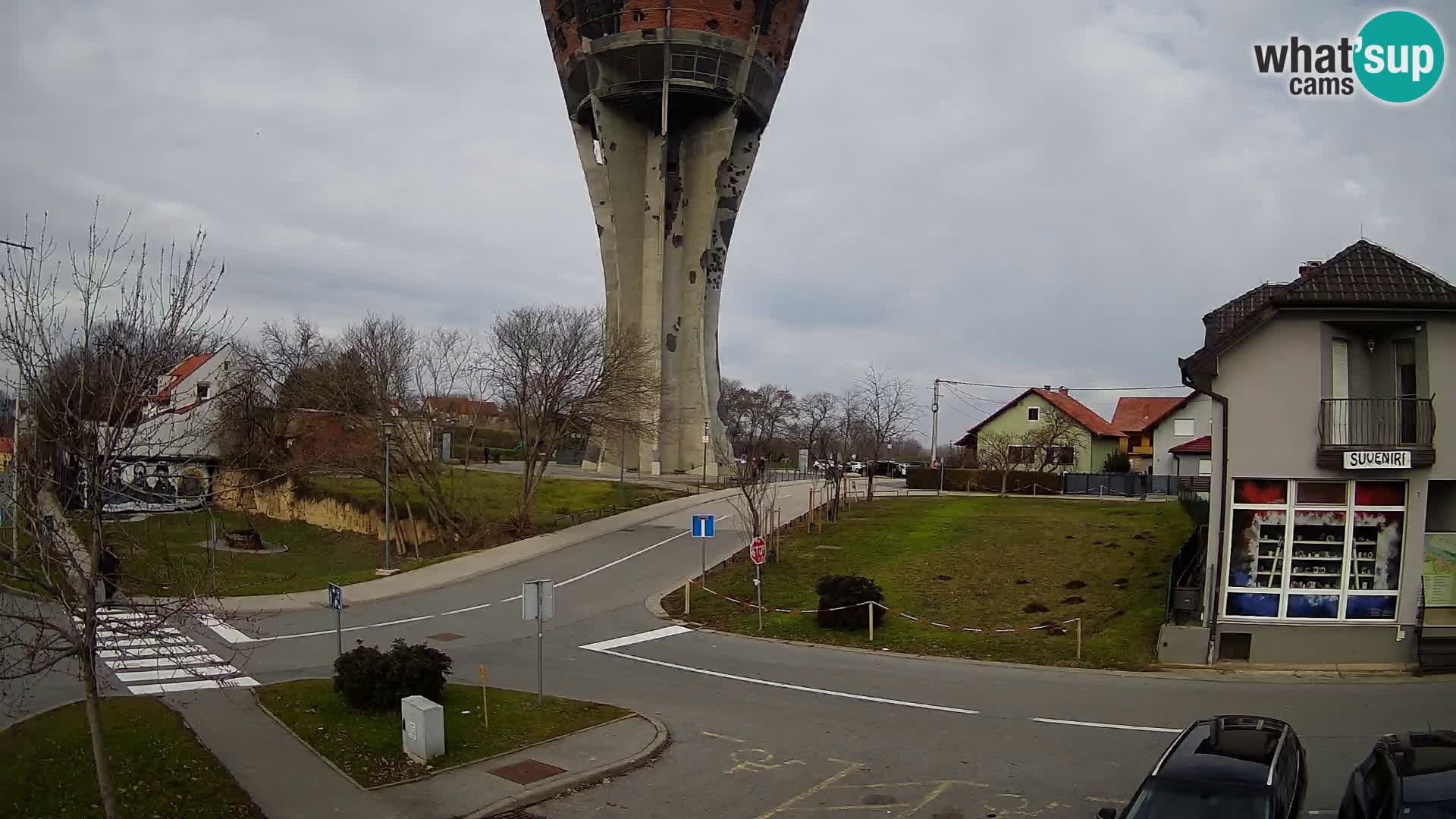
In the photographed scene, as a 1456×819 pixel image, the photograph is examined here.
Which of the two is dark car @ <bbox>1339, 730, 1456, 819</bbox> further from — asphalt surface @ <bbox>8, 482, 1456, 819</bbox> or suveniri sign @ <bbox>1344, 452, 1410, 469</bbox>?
suveniri sign @ <bbox>1344, 452, 1410, 469</bbox>

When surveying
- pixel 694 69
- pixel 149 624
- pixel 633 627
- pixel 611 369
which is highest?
pixel 694 69

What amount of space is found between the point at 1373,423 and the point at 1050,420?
2127 inches

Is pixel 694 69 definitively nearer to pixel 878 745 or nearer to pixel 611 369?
pixel 611 369

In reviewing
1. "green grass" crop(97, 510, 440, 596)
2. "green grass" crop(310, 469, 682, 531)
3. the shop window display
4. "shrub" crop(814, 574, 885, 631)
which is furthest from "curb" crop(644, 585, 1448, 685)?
"green grass" crop(310, 469, 682, 531)

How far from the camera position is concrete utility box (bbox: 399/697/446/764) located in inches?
475

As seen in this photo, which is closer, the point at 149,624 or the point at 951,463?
the point at 149,624

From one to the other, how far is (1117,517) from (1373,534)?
66.6ft

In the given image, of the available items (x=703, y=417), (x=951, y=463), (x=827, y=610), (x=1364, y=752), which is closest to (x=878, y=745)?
(x=1364, y=752)

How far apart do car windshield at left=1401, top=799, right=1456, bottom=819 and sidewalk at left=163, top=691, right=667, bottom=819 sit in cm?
810

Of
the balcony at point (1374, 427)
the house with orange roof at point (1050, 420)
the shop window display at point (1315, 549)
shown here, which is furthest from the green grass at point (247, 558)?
the house with orange roof at point (1050, 420)

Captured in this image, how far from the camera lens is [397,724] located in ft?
43.9

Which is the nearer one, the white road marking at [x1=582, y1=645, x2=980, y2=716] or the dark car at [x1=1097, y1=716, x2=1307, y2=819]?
the dark car at [x1=1097, y1=716, x2=1307, y2=819]

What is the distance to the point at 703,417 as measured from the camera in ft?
199

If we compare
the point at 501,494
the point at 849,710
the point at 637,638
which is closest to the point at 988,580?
the point at 637,638
